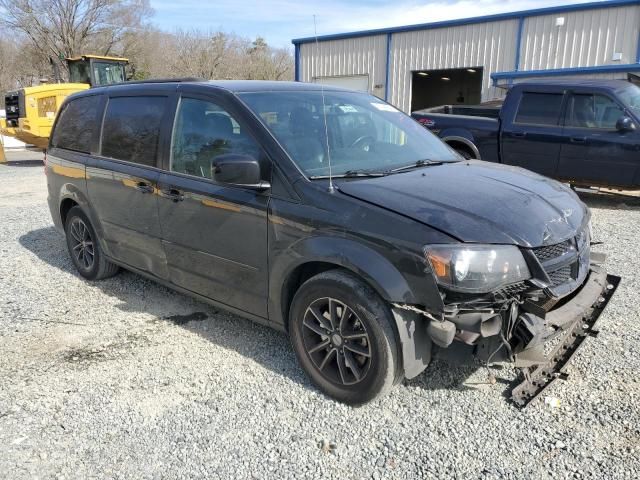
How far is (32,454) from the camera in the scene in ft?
9.15

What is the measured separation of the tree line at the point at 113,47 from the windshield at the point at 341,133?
127 ft

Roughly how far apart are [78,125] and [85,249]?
1237 millimetres

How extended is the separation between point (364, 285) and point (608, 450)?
4.96 ft

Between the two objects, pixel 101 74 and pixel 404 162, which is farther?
pixel 101 74

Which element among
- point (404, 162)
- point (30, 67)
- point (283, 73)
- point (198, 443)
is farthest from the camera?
point (30, 67)

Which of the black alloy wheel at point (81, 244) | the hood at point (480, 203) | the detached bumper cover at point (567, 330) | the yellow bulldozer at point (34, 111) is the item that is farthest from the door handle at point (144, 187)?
the yellow bulldozer at point (34, 111)

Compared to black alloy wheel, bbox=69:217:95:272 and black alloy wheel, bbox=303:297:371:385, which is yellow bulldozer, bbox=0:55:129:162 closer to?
black alloy wheel, bbox=69:217:95:272

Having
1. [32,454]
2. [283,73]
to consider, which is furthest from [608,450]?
[283,73]

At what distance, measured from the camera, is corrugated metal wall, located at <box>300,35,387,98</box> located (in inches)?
726

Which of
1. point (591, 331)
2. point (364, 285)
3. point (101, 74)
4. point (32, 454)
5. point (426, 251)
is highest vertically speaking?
point (101, 74)

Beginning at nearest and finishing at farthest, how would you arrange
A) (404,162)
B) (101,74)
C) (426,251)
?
(426,251), (404,162), (101,74)

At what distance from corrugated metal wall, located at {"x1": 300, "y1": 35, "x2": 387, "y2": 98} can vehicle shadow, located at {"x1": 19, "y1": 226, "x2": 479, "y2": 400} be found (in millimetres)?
14794

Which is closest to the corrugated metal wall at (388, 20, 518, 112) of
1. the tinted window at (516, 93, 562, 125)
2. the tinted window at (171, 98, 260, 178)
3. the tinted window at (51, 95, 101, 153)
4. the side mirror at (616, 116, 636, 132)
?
the tinted window at (516, 93, 562, 125)

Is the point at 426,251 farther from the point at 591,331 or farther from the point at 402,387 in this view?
the point at 591,331
